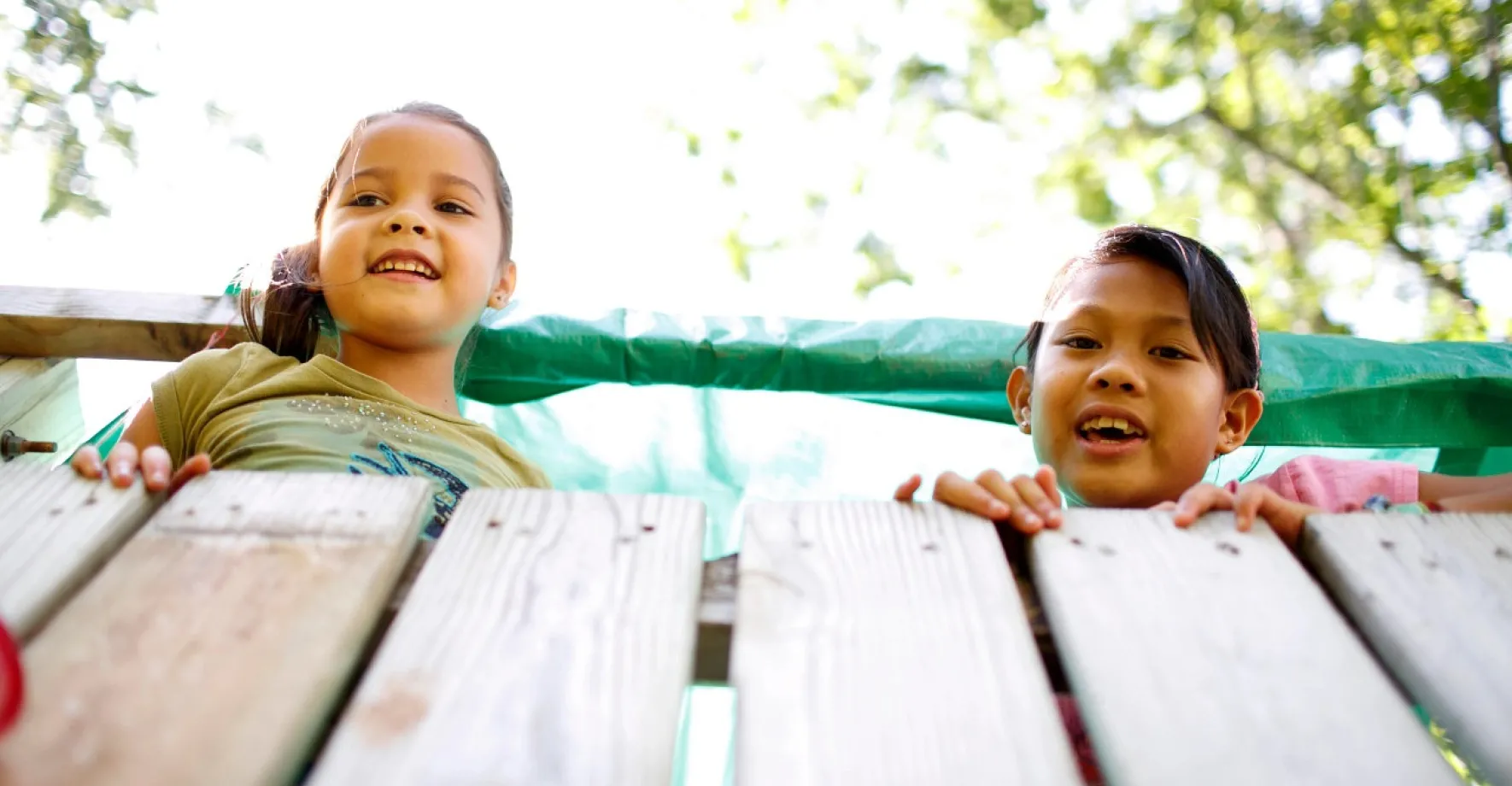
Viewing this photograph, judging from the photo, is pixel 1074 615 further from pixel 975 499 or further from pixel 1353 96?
pixel 1353 96

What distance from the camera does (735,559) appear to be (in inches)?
39.7

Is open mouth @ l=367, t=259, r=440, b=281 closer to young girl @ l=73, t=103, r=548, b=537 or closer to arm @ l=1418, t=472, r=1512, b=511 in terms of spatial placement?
young girl @ l=73, t=103, r=548, b=537

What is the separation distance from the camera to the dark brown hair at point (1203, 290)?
194cm

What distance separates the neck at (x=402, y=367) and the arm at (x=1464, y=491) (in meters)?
1.53

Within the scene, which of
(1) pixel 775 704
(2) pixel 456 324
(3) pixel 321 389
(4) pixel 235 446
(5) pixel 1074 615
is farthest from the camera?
(2) pixel 456 324

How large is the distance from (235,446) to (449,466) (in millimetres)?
295

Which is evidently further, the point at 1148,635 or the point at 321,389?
the point at 321,389

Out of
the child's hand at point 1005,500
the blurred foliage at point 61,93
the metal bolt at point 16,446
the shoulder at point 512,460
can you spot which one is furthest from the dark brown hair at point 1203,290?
the blurred foliage at point 61,93

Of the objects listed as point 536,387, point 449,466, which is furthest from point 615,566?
point 536,387

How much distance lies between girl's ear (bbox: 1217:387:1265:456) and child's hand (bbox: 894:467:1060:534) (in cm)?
109

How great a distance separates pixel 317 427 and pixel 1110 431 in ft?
3.88

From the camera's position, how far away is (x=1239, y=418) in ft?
6.78

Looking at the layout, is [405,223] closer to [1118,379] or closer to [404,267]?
[404,267]

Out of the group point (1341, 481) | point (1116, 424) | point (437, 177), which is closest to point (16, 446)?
point (437, 177)
